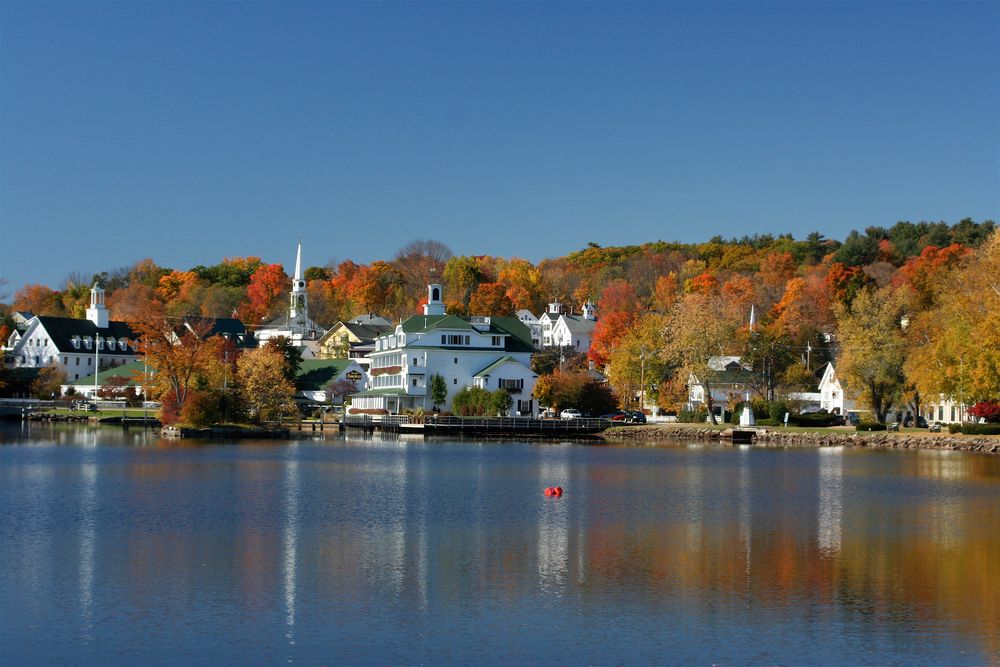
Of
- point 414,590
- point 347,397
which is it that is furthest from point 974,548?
→ point 347,397

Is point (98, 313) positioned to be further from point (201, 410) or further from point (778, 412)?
point (778, 412)

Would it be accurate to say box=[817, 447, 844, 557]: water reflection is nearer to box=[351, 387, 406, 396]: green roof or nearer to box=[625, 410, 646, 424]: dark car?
box=[625, 410, 646, 424]: dark car

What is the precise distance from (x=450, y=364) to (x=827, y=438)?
35.4 m

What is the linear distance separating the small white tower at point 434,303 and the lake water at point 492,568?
60569 millimetres

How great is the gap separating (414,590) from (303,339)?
132 metres

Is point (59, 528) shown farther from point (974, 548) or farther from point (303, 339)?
point (303, 339)

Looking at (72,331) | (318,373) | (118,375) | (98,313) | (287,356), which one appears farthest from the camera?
(98,313)

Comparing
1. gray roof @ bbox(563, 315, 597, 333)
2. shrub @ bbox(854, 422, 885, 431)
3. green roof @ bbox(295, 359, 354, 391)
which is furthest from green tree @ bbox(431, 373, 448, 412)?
gray roof @ bbox(563, 315, 597, 333)

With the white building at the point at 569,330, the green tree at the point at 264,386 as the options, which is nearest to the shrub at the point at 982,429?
the green tree at the point at 264,386

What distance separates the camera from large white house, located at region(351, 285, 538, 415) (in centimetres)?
9794

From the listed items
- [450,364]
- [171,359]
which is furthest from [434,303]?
[171,359]

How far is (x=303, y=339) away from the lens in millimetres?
152375

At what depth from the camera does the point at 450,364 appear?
329ft

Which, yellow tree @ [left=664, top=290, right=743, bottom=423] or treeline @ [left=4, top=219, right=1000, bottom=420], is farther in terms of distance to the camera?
yellow tree @ [left=664, top=290, right=743, bottom=423]
